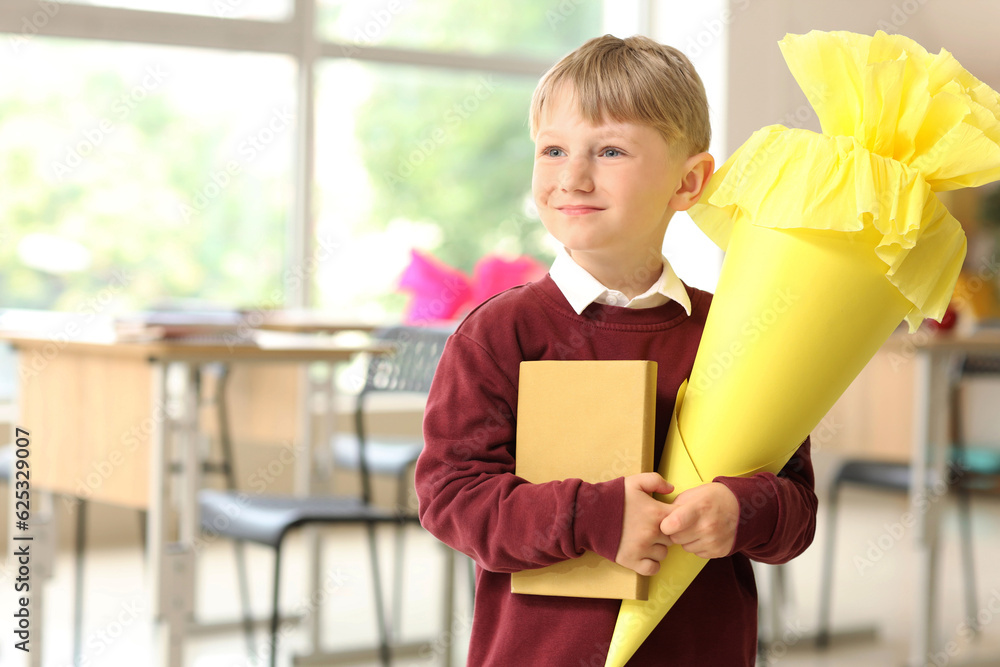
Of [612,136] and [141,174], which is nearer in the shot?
[612,136]

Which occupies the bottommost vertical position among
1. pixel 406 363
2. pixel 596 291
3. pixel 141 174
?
pixel 406 363

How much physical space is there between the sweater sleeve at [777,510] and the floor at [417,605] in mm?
1916

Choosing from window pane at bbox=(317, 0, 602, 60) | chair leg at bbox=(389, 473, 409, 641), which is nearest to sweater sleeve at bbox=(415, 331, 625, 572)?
chair leg at bbox=(389, 473, 409, 641)

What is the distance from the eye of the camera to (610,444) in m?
0.89

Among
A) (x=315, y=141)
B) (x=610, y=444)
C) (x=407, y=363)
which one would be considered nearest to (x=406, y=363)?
(x=407, y=363)

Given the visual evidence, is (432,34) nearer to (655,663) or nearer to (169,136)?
(169,136)

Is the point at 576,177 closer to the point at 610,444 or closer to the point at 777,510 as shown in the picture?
the point at 610,444

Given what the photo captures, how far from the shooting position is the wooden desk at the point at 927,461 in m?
3.08

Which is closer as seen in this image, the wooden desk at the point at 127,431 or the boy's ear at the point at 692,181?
the boy's ear at the point at 692,181

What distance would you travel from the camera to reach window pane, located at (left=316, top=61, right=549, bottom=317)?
17.8 ft

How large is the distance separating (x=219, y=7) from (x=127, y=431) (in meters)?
3.24

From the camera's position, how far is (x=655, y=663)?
3.20 feet

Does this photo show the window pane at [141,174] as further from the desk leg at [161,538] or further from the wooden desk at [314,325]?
the desk leg at [161,538]

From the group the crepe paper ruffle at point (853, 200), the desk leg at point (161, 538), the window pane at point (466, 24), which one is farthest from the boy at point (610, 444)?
the window pane at point (466, 24)
